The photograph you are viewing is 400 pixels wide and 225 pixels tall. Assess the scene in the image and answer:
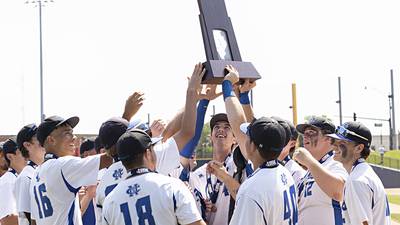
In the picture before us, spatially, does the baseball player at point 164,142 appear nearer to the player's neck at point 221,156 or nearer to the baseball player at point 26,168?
the player's neck at point 221,156

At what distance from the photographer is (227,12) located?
21.9 ft

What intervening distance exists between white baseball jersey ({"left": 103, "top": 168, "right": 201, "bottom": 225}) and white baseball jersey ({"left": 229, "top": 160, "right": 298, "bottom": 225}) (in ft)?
1.31

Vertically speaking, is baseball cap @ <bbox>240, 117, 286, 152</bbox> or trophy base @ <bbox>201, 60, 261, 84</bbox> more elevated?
trophy base @ <bbox>201, 60, 261, 84</bbox>

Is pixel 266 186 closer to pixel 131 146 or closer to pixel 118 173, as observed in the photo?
pixel 131 146

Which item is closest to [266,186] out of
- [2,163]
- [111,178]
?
[111,178]

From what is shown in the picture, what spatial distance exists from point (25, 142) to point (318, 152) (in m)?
3.31

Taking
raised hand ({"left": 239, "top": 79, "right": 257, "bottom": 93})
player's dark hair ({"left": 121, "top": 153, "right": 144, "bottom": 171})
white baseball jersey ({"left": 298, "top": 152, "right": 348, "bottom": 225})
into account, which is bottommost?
white baseball jersey ({"left": 298, "top": 152, "right": 348, "bottom": 225})

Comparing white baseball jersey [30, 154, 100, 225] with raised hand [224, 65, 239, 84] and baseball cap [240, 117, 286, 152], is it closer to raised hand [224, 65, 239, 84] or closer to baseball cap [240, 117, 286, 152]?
raised hand [224, 65, 239, 84]

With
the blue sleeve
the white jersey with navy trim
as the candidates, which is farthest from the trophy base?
the white jersey with navy trim

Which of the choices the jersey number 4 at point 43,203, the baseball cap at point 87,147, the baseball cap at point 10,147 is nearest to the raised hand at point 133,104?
the jersey number 4 at point 43,203

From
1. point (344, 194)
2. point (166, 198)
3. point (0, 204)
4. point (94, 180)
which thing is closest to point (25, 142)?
point (0, 204)

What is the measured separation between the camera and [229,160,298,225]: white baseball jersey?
479cm

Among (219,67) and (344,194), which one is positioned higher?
(219,67)

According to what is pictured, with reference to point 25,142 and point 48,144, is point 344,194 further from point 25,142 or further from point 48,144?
point 25,142
